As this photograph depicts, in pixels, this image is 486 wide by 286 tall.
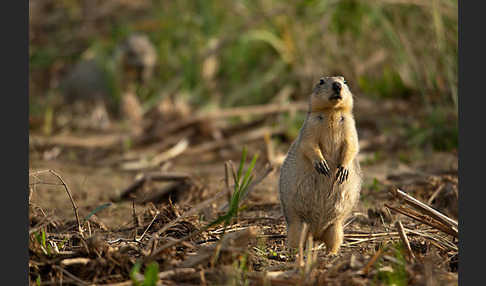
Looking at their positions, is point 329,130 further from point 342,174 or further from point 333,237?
point 333,237

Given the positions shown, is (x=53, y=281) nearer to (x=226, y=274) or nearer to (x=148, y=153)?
(x=226, y=274)

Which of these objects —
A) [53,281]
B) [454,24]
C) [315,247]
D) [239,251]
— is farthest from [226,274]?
Answer: [454,24]

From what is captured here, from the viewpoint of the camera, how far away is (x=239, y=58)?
10.0 meters

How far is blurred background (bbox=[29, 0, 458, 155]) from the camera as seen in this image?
726 centimetres

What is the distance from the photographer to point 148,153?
7207mm

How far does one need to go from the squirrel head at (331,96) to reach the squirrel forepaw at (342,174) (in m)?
0.36

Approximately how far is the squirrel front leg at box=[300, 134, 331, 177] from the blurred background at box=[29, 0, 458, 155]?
11.1 feet

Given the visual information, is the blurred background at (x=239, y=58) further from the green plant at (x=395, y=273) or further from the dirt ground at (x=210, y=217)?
the green plant at (x=395, y=273)

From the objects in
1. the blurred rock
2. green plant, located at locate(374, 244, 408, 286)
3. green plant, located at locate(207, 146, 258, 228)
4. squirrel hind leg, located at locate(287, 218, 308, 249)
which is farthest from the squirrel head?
the blurred rock

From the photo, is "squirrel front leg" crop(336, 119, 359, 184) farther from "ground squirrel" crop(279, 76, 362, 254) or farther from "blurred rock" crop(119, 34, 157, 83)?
"blurred rock" crop(119, 34, 157, 83)

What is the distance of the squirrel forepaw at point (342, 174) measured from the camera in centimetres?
356

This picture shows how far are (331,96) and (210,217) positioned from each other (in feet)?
4.28

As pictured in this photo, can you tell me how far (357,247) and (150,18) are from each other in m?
8.82

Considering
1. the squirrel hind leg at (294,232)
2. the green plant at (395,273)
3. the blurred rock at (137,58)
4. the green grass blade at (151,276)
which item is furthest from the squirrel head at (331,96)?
the blurred rock at (137,58)
